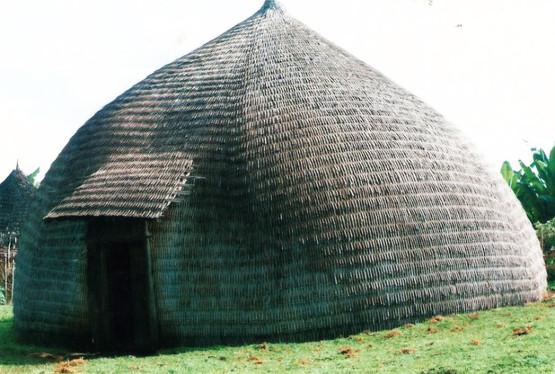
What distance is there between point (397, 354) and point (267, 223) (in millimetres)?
2552

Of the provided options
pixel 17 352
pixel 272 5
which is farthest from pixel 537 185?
pixel 17 352

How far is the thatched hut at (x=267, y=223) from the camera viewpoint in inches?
363

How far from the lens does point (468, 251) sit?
9.83 metres

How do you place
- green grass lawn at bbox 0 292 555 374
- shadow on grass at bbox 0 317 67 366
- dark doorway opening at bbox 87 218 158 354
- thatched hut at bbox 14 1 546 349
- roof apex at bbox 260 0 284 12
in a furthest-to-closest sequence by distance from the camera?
roof apex at bbox 260 0 284 12 < dark doorway opening at bbox 87 218 158 354 < thatched hut at bbox 14 1 546 349 < shadow on grass at bbox 0 317 67 366 < green grass lawn at bbox 0 292 555 374

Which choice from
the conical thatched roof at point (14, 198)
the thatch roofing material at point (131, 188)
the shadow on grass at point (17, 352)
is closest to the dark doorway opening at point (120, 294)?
the thatch roofing material at point (131, 188)

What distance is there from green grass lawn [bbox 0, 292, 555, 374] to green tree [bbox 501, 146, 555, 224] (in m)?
8.79

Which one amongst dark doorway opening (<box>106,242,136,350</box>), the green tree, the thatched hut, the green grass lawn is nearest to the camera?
the green grass lawn

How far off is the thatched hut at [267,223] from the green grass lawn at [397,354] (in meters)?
0.37

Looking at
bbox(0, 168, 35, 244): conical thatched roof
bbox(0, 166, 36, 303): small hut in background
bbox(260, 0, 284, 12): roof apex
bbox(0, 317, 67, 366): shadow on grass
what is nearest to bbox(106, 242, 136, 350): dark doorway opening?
bbox(0, 317, 67, 366): shadow on grass

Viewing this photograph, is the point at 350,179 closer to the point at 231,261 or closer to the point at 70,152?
the point at 231,261

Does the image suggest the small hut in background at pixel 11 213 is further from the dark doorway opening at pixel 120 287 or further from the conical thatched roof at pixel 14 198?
the dark doorway opening at pixel 120 287

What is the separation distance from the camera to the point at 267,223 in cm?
939

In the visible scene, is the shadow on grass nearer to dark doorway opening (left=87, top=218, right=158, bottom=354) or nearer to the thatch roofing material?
dark doorway opening (left=87, top=218, right=158, bottom=354)

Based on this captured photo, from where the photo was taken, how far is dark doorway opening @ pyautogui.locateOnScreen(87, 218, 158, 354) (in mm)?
9508
